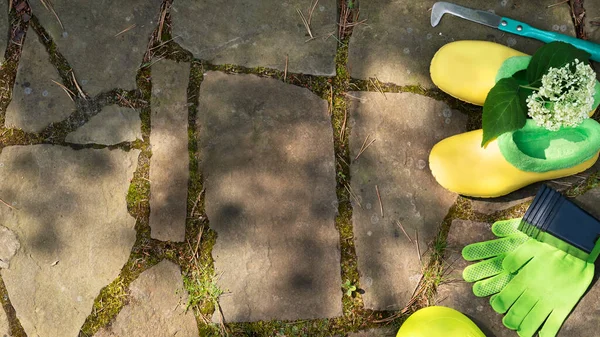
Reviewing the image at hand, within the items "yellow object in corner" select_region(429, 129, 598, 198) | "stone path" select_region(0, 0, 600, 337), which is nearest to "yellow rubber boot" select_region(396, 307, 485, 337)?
"stone path" select_region(0, 0, 600, 337)

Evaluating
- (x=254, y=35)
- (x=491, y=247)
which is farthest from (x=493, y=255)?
(x=254, y=35)

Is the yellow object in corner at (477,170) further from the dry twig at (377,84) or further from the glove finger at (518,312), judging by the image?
the glove finger at (518,312)

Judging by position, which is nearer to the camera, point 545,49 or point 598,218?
point 545,49

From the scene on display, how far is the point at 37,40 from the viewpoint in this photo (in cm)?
220

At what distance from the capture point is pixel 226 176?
85.8 inches

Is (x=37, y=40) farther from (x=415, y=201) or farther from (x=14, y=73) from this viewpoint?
(x=415, y=201)

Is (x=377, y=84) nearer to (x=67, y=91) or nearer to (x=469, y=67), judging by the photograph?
(x=469, y=67)

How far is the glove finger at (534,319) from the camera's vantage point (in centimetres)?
216

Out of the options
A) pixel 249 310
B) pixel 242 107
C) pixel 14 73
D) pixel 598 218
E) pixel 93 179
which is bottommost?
pixel 249 310

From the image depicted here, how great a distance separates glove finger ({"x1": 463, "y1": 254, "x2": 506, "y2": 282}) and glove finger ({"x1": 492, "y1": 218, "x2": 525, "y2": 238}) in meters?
0.11

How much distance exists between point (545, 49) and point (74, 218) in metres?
1.85

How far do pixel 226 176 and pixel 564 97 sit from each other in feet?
4.02

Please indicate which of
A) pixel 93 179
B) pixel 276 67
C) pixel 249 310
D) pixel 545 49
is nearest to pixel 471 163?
pixel 545 49

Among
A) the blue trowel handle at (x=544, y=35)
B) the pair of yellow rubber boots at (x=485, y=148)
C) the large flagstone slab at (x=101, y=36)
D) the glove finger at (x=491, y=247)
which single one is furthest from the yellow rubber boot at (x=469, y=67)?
the large flagstone slab at (x=101, y=36)
